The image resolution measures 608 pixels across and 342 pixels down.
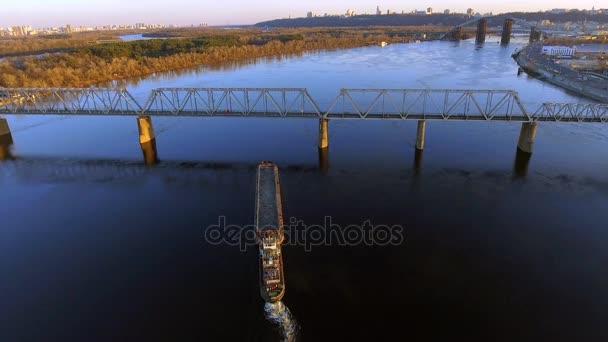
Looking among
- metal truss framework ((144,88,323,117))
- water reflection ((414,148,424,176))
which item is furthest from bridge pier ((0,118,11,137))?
water reflection ((414,148,424,176))

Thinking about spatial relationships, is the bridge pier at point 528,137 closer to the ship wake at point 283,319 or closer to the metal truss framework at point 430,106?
the metal truss framework at point 430,106

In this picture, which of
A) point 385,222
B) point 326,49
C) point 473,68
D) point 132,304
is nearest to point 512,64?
point 473,68

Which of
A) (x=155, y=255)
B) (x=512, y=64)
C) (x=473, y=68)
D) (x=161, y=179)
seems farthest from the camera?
(x=512, y=64)

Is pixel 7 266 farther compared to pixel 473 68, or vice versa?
pixel 473 68

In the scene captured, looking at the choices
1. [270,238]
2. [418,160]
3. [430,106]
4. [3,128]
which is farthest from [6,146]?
[430,106]

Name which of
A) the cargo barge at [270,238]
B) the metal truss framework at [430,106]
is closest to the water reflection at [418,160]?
the metal truss framework at [430,106]

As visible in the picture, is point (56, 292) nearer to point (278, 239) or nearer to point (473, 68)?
point (278, 239)
